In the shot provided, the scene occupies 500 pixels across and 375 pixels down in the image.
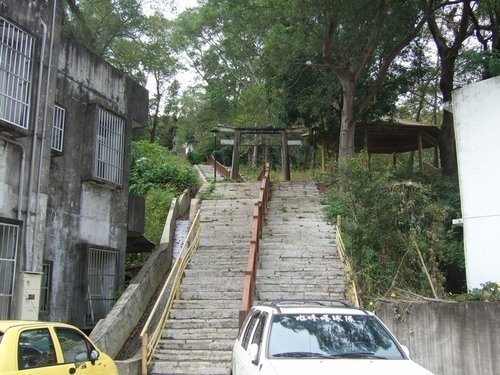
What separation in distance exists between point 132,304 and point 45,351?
20.3ft

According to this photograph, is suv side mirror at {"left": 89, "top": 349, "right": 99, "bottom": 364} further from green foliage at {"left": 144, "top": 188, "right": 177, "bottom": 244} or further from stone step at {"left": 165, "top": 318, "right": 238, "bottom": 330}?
green foliage at {"left": 144, "top": 188, "right": 177, "bottom": 244}

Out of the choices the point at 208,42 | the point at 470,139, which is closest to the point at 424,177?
the point at 470,139

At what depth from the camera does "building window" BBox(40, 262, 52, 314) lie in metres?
11.3

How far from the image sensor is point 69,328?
7.09 metres

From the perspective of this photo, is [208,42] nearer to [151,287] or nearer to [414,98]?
[414,98]

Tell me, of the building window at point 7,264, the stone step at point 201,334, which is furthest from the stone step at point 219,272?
the building window at point 7,264

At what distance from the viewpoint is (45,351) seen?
6.30 m

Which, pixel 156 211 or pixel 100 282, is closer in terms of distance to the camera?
pixel 100 282

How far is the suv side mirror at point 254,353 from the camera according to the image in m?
5.90

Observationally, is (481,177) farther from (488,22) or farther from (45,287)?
(488,22)

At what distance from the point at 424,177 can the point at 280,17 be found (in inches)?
341

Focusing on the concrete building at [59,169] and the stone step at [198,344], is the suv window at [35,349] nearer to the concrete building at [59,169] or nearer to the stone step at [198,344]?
the concrete building at [59,169]

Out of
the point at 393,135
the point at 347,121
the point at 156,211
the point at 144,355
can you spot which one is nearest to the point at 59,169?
the point at 144,355

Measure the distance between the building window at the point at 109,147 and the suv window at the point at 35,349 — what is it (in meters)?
7.09
